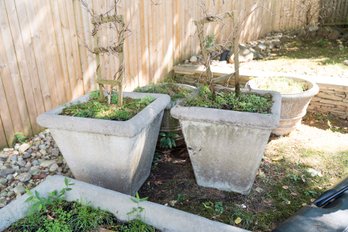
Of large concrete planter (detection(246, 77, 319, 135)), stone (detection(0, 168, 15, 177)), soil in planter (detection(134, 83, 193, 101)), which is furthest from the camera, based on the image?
large concrete planter (detection(246, 77, 319, 135))

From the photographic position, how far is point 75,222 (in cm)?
174

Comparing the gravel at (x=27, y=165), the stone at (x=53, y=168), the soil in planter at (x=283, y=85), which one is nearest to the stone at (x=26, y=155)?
the gravel at (x=27, y=165)

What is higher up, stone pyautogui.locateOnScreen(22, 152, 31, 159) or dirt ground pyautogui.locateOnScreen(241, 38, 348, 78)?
dirt ground pyautogui.locateOnScreen(241, 38, 348, 78)

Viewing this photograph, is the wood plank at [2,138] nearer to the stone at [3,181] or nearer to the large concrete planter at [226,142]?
the stone at [3,181]

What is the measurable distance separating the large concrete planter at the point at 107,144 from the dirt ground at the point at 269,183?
0.34m

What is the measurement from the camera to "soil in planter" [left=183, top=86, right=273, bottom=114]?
7.45 ft

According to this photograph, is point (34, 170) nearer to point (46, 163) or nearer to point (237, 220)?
point (46, 163)

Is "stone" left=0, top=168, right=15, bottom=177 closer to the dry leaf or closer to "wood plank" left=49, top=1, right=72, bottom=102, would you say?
"wood plank" left=49, top=1, right=72, bottom=102

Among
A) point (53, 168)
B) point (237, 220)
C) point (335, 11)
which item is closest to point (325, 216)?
point (237, 220)

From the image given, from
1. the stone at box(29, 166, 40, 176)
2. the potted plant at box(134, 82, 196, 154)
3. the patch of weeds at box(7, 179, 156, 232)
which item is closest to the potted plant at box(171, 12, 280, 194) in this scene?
the potted plant at box(134, 82, 196, 154)

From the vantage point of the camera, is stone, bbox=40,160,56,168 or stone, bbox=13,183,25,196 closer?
stone, bbox=13,183,25,196

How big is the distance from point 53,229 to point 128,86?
2.61 meters

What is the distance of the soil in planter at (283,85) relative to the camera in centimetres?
334

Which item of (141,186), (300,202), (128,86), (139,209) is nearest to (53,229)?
(139,209)
